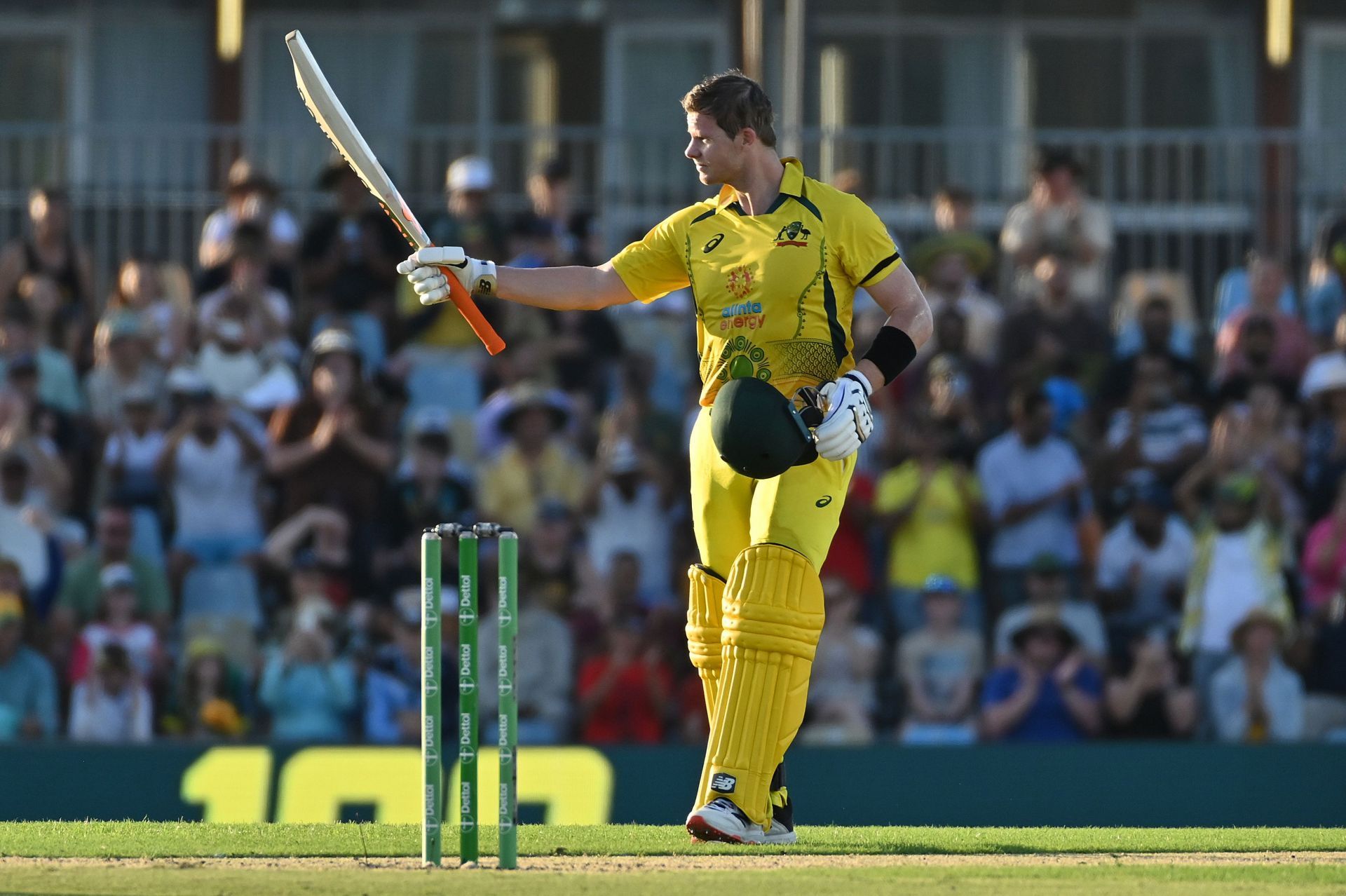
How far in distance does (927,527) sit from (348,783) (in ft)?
13.3

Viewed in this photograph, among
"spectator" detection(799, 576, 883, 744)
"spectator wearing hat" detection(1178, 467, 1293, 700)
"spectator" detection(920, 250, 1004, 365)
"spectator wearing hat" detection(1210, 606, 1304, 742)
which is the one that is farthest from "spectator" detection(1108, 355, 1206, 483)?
"spectator" detection(799, 576, 883, 744)

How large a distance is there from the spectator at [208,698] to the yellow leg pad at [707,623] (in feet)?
17.1

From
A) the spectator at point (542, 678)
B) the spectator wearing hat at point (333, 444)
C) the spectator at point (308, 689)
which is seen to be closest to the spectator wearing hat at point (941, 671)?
the spectator at point (542, 678)

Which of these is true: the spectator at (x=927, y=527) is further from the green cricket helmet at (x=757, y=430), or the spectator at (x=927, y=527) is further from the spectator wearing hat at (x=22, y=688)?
the green cricket helmet at (x=757, y=430)

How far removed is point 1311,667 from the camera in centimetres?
1198

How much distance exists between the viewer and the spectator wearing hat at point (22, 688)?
38.7 feet

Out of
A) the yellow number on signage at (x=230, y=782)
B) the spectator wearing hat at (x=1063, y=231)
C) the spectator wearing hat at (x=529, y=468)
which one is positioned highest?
the spectator wearing hat at (x=1063, y=231)

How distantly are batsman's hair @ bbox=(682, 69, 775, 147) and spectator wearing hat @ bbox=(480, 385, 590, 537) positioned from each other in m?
5.80

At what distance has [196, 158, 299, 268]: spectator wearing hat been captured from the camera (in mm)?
13820

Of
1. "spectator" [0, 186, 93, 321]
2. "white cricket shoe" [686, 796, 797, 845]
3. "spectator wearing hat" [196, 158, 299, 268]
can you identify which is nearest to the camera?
"white cricket shoe" [686, 796, 797, 845]

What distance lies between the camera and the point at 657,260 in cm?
730

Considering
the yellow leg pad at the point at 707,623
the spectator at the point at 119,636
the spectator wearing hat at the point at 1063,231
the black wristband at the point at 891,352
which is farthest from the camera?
the spectator wearing hat at the point at 1063,231

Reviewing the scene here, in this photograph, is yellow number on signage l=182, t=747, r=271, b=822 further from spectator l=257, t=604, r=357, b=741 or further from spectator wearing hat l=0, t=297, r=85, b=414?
spectator wearing hat l=0, t=297, r=85, b=414

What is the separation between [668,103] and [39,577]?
741 centimetres
